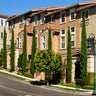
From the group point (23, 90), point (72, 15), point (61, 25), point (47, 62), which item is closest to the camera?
point (23, 90)

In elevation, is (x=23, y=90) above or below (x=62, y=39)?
below

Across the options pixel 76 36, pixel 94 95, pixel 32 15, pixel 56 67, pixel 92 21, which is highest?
pixel 32 15

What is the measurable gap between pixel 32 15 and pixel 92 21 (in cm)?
1589

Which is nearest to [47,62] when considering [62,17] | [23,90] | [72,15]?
[23,90]

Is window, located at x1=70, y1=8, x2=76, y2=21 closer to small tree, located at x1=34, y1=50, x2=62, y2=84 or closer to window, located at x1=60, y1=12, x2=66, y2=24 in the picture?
window, located at x1=60, y1=12, x2=66, y2=24

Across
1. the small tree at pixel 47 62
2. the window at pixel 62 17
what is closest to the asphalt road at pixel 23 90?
the small tree at pixel 47 62

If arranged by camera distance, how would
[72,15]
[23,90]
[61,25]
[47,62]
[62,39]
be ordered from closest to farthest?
[23,90], [47,62], [72,15], [62,39], [61,25]

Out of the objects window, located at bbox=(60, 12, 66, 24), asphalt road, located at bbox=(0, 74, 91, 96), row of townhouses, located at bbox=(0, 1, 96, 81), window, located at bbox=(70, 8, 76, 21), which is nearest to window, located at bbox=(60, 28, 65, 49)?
row of townhouses, located at bbox=(0, 1, 96, 81)

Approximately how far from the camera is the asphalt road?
25048 millimetres

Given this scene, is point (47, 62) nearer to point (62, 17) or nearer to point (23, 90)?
point (23, 90)

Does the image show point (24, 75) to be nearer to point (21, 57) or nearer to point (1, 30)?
point (21, 57)

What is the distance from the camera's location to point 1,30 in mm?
61562

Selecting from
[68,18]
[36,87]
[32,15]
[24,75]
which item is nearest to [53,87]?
[36,87]

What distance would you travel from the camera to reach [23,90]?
2728 centimetres
